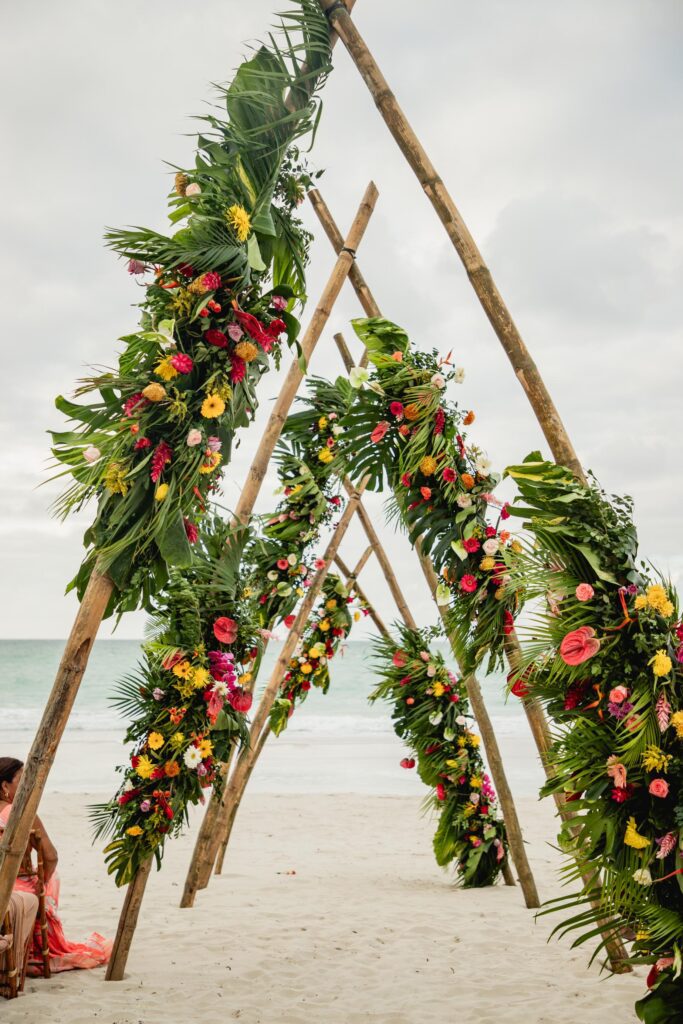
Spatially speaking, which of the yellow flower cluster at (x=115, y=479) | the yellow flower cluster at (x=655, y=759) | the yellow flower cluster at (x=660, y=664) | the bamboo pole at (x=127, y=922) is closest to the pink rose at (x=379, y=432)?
the yellow flower cluster at (x=115, y=479)

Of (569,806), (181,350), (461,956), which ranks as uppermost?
(181,350)

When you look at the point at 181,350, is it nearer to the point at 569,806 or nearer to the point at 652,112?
the point at 569,806

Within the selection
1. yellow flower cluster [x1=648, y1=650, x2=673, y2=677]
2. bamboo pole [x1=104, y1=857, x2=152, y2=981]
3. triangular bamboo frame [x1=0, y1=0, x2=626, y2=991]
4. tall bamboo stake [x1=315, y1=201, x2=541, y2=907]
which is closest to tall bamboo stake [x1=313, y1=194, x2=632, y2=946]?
triangular bamboo frame [x1=0, y1=0, x2=626, y2=991]

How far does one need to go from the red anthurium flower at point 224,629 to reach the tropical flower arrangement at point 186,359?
675mm

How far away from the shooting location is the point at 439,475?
355 cm

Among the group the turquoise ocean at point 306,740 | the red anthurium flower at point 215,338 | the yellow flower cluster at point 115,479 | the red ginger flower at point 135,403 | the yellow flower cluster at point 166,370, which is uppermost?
the red anthurium flower at point 215,338

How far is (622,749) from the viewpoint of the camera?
2.26m

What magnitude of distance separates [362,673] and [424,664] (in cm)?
2876

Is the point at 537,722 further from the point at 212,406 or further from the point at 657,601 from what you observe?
the point at 212,406

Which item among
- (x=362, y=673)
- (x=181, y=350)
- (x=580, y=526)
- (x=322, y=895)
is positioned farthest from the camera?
(x=362, y=673)

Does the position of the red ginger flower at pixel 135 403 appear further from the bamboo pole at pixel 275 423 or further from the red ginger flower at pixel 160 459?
the bamboo pole at pixel 275 423

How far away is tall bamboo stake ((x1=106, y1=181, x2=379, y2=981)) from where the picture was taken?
362cm

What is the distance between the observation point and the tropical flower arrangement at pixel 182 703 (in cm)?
351

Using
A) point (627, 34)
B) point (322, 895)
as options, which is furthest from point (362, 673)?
point (627, 34)
